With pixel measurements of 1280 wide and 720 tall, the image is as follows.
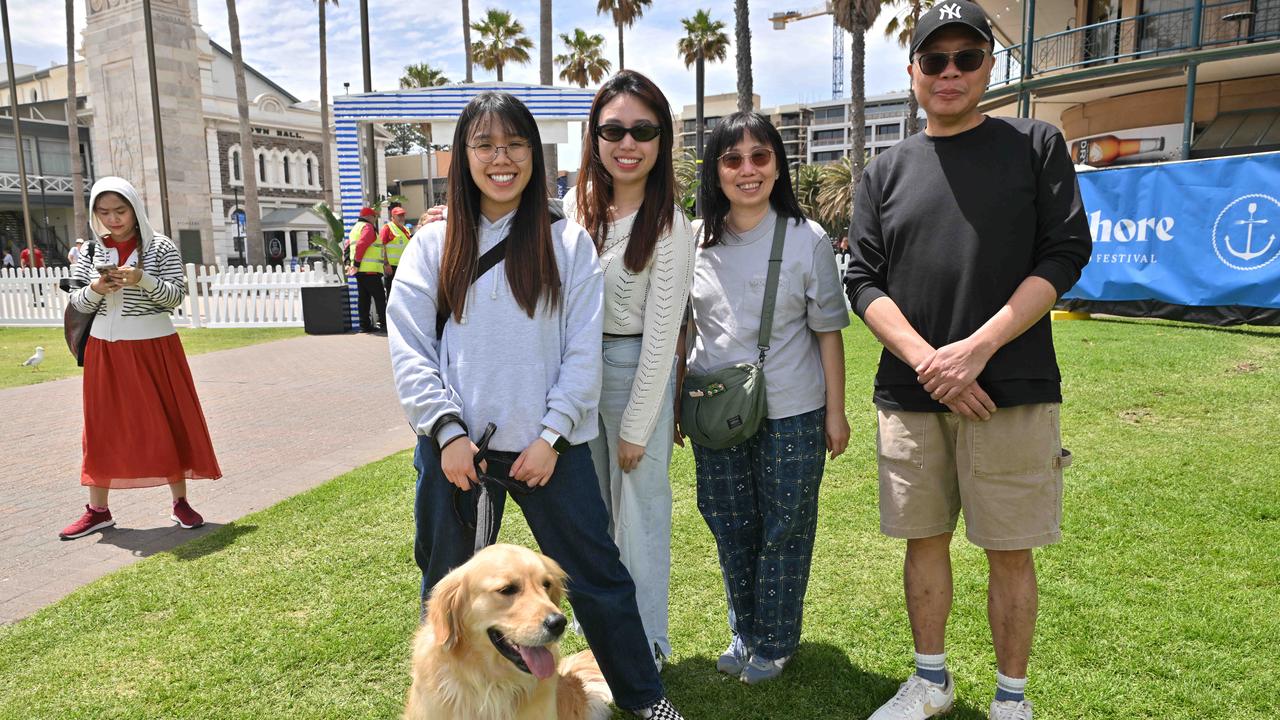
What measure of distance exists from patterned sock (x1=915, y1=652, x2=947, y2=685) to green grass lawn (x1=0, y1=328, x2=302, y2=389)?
1170 cm

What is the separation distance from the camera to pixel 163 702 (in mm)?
3047

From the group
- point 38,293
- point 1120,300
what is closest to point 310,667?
point 1120,300

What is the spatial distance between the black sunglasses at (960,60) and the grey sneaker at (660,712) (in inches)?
92.7

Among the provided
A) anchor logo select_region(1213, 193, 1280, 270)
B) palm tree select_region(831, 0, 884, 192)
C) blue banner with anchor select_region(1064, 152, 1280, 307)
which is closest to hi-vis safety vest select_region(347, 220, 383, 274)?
blue banner with anchor select_region(1064, 152, 1280, 307)

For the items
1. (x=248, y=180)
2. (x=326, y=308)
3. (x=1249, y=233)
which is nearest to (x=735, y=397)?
(x=1249, y=233)

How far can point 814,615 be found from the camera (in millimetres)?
3693

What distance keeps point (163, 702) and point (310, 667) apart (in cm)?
53

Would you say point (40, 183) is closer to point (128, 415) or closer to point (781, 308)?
point (128, 415)

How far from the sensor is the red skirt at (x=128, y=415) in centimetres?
484

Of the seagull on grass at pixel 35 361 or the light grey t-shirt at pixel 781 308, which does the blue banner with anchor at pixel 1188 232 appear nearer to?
the light grey t-shirt at pixel 781 308

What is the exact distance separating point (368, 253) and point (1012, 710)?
13.2m

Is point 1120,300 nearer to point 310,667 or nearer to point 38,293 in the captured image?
point 310,667

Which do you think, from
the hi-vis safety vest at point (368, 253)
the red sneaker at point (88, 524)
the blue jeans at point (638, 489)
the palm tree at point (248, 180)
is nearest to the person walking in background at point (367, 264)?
the hi-vis safety vest at point (368, 253)

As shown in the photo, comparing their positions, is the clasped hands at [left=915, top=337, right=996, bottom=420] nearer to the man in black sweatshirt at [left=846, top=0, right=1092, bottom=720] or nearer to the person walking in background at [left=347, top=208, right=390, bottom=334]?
the man in black sweatshirt at [left=846, top=0, right=1092, bottom=720]
